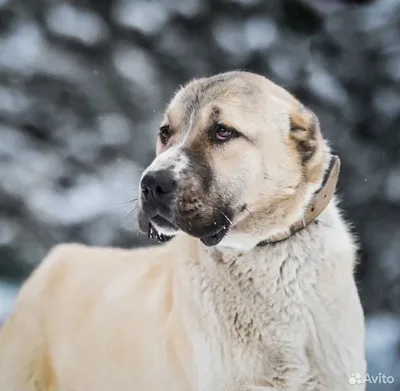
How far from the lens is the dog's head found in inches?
71.1

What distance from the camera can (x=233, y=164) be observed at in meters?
1.91

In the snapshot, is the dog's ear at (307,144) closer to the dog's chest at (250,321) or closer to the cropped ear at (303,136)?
the cropped ear at (303,136)

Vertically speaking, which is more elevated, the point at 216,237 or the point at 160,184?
the point at 160,184

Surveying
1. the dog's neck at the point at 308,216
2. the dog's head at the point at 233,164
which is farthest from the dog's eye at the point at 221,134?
the dog's neck at the point at 308,216

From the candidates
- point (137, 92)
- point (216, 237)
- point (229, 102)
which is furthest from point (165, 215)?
point (137, 92)

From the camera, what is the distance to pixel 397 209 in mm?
3650

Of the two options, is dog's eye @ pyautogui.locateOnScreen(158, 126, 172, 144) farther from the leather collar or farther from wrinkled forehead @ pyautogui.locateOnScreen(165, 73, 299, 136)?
the leather collar

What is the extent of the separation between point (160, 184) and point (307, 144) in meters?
0.58

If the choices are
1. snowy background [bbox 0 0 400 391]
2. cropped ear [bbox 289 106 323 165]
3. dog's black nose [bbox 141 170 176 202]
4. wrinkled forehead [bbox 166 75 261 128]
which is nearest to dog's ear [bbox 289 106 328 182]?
cropped ear [bbox 289 106 323 165]

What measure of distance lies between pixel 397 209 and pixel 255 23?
1.46 meters

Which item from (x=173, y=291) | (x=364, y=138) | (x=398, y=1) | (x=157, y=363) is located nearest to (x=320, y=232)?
(x=173, y=291)

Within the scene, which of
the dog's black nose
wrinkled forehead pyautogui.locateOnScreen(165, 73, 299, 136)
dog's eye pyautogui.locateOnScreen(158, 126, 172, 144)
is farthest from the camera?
dog's eye pyautogui.locateOnScreen(158, 126, 172, 144)

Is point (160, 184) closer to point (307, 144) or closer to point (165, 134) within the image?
point (165, 134)

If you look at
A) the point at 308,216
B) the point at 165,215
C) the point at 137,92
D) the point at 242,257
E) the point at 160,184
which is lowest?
the point at 137,92
